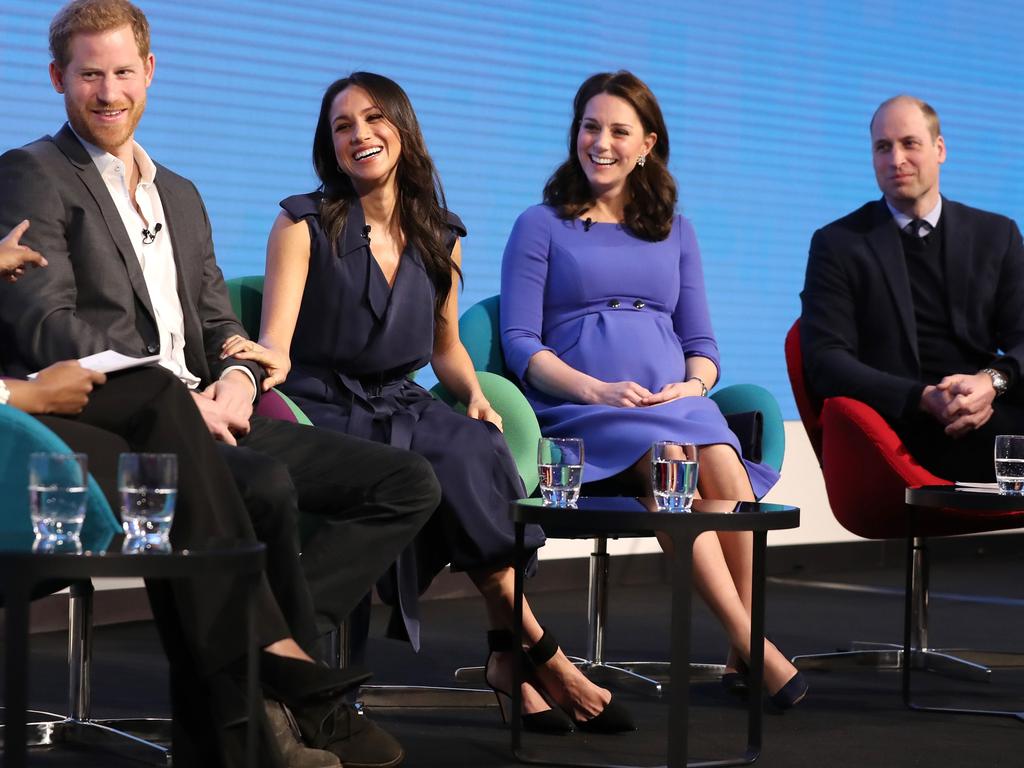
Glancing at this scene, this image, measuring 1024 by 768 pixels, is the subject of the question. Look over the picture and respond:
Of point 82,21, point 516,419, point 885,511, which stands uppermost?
point 82,21

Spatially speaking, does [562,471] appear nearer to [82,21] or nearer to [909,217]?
[82,21]

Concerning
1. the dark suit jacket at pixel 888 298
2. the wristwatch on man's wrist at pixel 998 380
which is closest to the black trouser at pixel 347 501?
the dark suit jacket at pixel 888 298

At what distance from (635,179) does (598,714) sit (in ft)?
5.26

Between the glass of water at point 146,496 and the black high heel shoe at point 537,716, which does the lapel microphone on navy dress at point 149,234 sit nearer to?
the black high heel shoe at point 537,716

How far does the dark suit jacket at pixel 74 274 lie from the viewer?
2.71m

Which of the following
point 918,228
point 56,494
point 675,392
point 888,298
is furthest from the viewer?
point 918,228

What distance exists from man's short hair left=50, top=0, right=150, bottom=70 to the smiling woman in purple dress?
4.40ft

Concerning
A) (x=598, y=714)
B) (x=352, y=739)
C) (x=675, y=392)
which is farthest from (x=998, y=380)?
(x=352, y=739)

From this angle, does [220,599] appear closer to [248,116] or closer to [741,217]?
[248,116]

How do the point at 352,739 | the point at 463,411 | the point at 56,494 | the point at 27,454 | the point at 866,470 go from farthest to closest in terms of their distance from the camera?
the point at 866,470 → the point at 463,411 → the point at 352,739 → the point at 27,454 → the point at 56,494

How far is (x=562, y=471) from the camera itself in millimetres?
2764

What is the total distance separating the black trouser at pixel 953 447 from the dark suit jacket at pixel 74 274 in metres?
1.92

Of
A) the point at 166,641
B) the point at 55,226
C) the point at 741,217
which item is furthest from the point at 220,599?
the point at 741,217

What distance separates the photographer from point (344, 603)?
9.24 ft
